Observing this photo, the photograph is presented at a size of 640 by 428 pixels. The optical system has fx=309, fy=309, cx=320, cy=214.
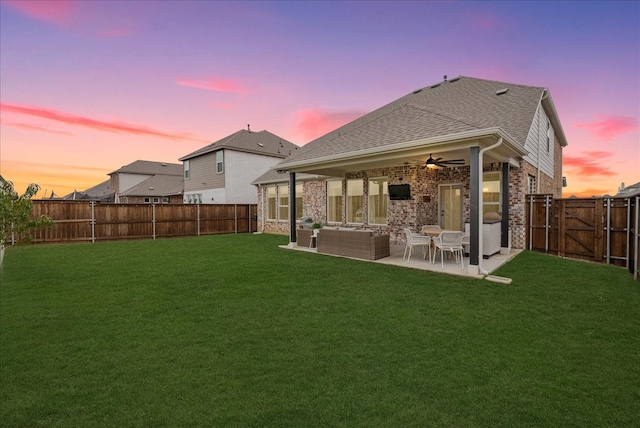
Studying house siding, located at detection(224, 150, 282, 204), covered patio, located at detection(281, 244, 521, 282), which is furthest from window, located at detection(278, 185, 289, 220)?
covered patio, located at detection(281, 244, 521, 282)

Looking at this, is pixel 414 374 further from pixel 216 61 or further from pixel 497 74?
pixel 497 74

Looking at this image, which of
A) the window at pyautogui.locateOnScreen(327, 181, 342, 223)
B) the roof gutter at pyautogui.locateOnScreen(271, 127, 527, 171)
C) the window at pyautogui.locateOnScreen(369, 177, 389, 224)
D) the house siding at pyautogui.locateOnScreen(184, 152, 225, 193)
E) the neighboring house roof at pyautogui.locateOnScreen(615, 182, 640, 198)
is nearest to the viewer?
the roof gutter at pyautogui.locateOnScreen(271, 127, 527, 171)

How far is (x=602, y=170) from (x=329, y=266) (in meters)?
18.3

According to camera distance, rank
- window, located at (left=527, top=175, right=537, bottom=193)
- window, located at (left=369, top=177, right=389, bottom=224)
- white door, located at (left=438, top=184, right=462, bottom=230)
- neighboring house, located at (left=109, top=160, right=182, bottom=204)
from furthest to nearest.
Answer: neighboring house, located at (left=109, top=160, right=182, bottom=204) → window, located at (left=369, top=177, right=389, bottom=224) → white door, located at (left=438, top=184, right=462, bottom=230) → window, located at (left=527, top=175, right=537, bottom=193)

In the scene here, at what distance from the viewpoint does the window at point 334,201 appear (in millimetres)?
14570

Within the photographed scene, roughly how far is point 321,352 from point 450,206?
969 centimetres

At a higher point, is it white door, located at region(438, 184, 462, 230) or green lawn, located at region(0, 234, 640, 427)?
white door, located at region(438, 184, 462, 230)

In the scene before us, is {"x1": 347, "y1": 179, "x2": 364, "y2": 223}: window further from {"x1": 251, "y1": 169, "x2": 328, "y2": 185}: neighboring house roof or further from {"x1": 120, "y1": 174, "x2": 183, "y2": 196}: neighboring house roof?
{"x1": 120, "y1": 174, "x2": 183, "y2": 196}: neighboring house roof

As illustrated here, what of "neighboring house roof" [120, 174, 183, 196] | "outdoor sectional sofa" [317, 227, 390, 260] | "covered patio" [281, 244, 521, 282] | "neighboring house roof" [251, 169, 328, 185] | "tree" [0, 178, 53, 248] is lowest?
"covered patio" [281, 244, 521, 282]

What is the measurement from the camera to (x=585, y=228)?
901cm

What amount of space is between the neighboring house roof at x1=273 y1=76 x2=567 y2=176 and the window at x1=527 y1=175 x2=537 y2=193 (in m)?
1.77

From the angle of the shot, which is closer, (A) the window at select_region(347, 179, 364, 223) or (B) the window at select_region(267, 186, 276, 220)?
(A) the window at select_region(347, 179, 364, 223)

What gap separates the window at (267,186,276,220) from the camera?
60.0 ft

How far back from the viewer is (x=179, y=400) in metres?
2.61
